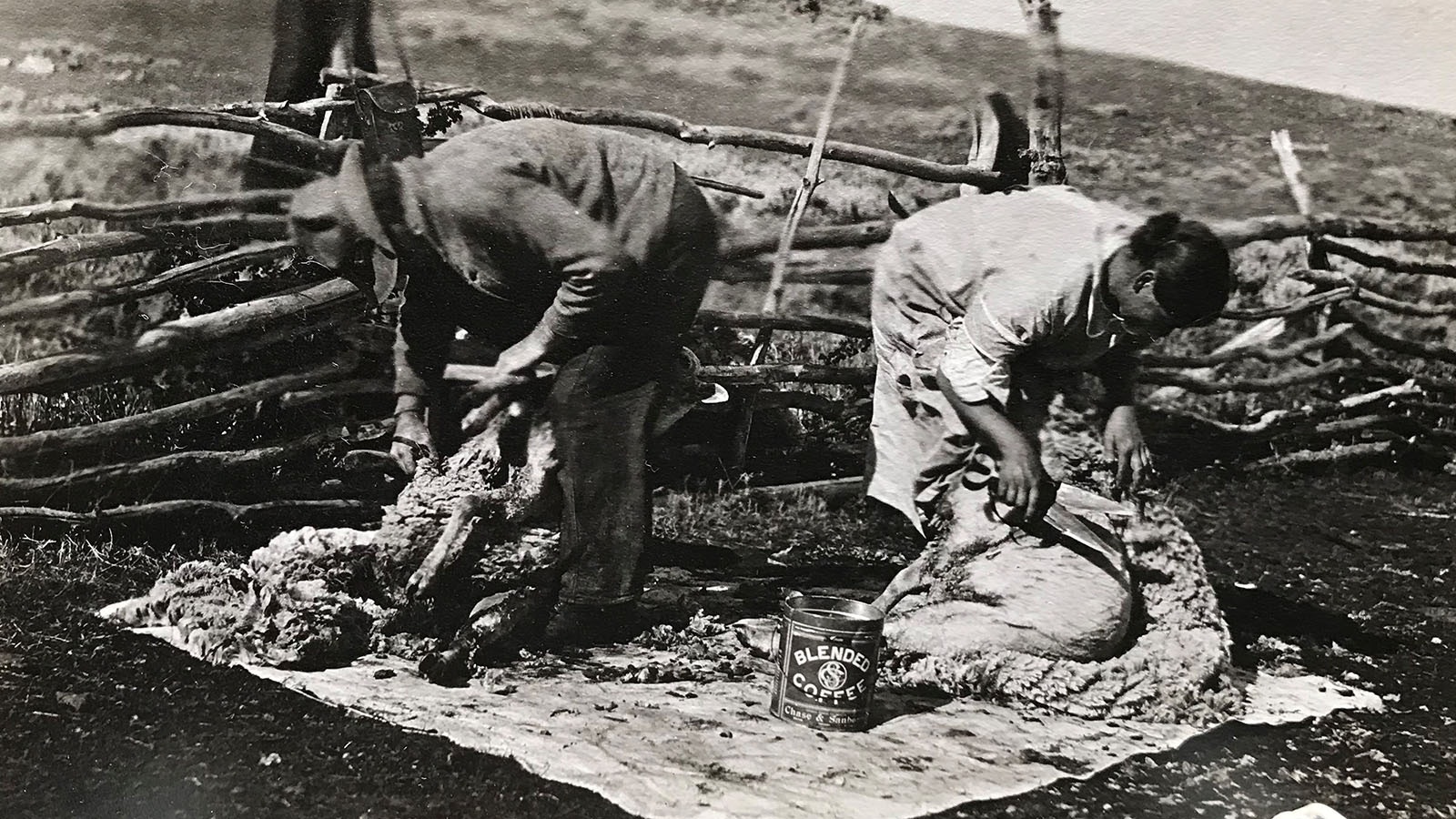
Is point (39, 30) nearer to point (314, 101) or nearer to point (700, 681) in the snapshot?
point (314, 101)

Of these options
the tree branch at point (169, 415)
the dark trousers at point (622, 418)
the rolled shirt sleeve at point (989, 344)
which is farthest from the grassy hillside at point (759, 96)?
the rolled shirt sleeve at point (989, 344)

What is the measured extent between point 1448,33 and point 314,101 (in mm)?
3762

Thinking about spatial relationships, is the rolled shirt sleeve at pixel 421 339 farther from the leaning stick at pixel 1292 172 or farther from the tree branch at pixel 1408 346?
the tree branch at pixel 1408 346

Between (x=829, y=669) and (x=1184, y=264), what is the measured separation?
1780 mm

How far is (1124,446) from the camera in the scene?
379 cm

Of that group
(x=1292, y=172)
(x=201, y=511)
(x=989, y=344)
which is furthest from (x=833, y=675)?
(x=1292, y=172)

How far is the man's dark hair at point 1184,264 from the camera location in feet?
11.5

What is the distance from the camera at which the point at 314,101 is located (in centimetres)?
330

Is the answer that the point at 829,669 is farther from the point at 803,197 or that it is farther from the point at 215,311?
the point at 215,311

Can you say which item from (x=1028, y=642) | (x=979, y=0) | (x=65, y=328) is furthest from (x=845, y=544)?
(x=65, y=328)

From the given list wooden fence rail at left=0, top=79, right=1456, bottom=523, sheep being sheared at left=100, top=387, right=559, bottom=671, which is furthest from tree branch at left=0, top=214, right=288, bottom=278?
sheep being sheared at left=100, top=387, right=559, bottom=671

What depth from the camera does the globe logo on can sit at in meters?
3.22

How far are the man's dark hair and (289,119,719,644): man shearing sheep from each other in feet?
4.71

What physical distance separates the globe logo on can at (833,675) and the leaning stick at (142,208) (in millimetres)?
2176
